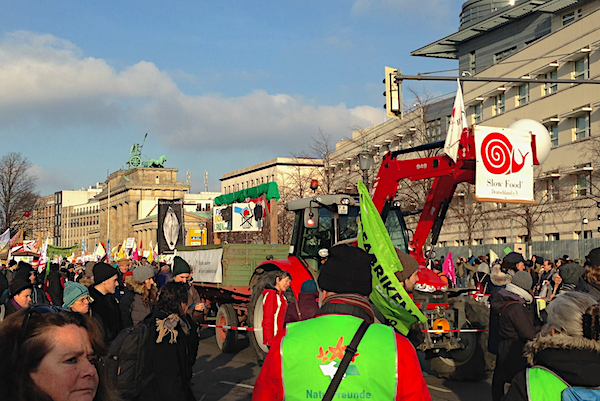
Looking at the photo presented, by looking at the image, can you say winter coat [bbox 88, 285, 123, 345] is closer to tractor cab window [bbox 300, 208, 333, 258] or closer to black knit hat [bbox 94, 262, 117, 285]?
black knit hat [bbox 94, 262, 117, 285]

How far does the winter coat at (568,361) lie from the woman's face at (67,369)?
1.97 meters

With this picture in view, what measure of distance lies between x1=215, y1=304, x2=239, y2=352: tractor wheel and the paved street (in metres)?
0.19

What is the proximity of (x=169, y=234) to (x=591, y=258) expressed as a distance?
32.6 metres

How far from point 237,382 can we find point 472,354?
146 inches

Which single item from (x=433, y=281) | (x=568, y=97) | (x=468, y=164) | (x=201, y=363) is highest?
(x=568, y=97)

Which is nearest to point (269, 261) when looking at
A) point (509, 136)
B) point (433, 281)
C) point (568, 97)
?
point (433, 281)

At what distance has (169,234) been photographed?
38.3 m

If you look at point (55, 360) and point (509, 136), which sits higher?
point (509, 136)

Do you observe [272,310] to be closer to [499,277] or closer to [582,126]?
[499,277]

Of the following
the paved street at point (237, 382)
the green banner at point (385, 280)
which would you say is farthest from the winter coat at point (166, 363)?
the paved street at point (237, 382)

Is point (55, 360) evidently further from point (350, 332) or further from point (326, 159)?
point (326, 159)

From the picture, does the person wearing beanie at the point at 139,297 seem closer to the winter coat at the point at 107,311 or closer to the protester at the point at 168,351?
the winter coat at the point at 107,311

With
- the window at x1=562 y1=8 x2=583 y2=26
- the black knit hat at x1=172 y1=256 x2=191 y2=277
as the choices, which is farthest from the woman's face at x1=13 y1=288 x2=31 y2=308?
the window at x1=562 y1=8 x2=583 y2=26

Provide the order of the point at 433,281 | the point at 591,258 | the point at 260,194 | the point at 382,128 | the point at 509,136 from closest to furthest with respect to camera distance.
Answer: the point at 591,258 → the point at 433,281 → the point at 509,136 → the point at 260,194 → the point at 382,128
